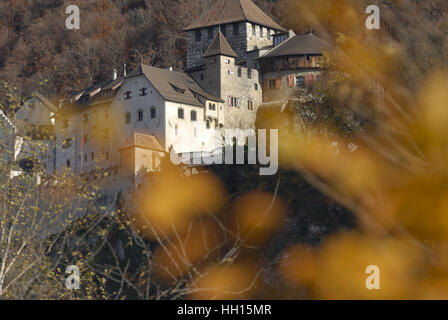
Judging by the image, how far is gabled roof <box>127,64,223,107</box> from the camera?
212 ft

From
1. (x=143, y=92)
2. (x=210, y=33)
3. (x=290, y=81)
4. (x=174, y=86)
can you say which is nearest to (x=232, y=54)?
(x=290, y=81)

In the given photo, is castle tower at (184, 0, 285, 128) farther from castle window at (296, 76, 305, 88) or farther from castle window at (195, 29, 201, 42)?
castle window at (296, 76, 305, 88)

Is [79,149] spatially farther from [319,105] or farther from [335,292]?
[335,292]

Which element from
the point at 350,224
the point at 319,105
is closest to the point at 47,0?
the point at 319,105

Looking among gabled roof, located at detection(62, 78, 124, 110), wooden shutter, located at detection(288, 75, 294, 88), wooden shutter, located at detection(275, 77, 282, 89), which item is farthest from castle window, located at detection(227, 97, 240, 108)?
gabled roof, located at detection(62, 78, 124, 110)

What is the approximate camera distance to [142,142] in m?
58.9

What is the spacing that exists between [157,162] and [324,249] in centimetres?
2273

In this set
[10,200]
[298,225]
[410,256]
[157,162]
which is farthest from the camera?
[157,162]

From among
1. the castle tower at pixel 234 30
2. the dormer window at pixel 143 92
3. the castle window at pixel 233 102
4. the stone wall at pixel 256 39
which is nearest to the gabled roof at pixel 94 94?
the dormer window at pixel 143 92

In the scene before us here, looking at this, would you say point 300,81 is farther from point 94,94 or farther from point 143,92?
point 94,94

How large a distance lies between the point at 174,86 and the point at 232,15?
1719 cm

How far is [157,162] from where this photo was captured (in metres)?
58.7

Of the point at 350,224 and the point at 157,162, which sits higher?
the point at 157,162

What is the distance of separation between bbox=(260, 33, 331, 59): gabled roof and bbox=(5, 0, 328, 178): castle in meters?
0.09
